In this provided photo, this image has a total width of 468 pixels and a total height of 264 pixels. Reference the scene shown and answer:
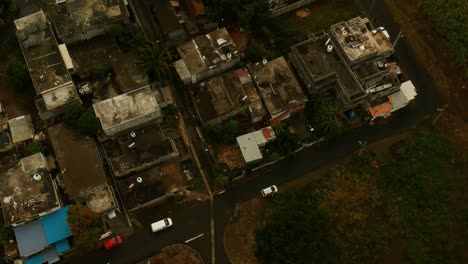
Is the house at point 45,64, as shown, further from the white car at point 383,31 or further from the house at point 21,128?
the white car at point 383,31

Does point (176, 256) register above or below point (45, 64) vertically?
below

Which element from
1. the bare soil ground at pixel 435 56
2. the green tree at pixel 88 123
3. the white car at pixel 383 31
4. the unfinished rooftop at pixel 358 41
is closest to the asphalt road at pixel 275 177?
the bare soil ground at pixel 435 56

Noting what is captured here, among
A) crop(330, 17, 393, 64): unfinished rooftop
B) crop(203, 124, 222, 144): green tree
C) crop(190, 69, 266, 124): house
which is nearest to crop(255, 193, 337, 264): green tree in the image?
crop(203, 124, 222, 144): green tree

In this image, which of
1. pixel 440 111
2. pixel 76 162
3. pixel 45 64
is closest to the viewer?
pixel 76 162

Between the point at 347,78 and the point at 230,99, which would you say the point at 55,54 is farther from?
the point at 347,78

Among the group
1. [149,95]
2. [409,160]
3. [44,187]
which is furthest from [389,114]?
[44,187]

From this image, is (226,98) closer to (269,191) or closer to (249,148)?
(249,148)

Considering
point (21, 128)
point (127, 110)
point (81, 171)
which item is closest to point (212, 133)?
point (127, 110)

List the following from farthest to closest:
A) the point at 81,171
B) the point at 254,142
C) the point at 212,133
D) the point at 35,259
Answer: the point at 254,142
the point at 212,133
the point at 81,171
the point at 35,259
